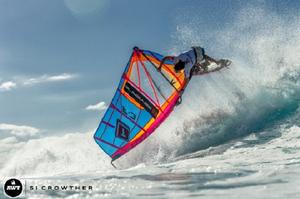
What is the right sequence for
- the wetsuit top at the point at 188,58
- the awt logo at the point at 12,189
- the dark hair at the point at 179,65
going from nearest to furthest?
the awt logo at the point at 12,189 < the wetsuit top at the point at 188,58 < the dark hair at the point at 179,65

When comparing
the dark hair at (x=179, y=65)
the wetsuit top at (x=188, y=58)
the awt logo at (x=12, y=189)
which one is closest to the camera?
the awt logo at (x=12, y=189)

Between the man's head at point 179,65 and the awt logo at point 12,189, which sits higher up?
the man's head at point 179,65

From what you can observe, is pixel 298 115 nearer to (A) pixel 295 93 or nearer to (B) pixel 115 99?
(A) pixel 295 93

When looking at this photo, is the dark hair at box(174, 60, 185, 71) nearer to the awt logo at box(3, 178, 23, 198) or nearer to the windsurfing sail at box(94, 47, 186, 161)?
the windsurfing sail at box(94, 47, 186, 161)

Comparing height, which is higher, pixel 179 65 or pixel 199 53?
pixel 199 53

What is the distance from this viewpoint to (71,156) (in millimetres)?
17125

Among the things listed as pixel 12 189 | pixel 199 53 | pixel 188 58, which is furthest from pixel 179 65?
pixel 12 189

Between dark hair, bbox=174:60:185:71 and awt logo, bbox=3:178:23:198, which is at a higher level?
dark hair, bbox=174:60:185:71

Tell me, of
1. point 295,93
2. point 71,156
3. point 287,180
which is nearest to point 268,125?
point 295,93

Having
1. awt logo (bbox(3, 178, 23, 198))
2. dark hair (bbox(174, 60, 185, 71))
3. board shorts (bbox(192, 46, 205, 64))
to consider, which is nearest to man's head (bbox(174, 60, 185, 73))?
dark hair (bbox(174, 60, 185, 71))

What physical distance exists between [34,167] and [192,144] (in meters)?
8.01

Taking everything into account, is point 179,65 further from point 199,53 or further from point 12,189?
point 12,189

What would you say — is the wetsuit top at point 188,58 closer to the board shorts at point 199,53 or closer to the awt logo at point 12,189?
the board shorts at point 199,53

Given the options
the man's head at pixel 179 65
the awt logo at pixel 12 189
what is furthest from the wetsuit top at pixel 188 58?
the awt logo at pixel 12 189
